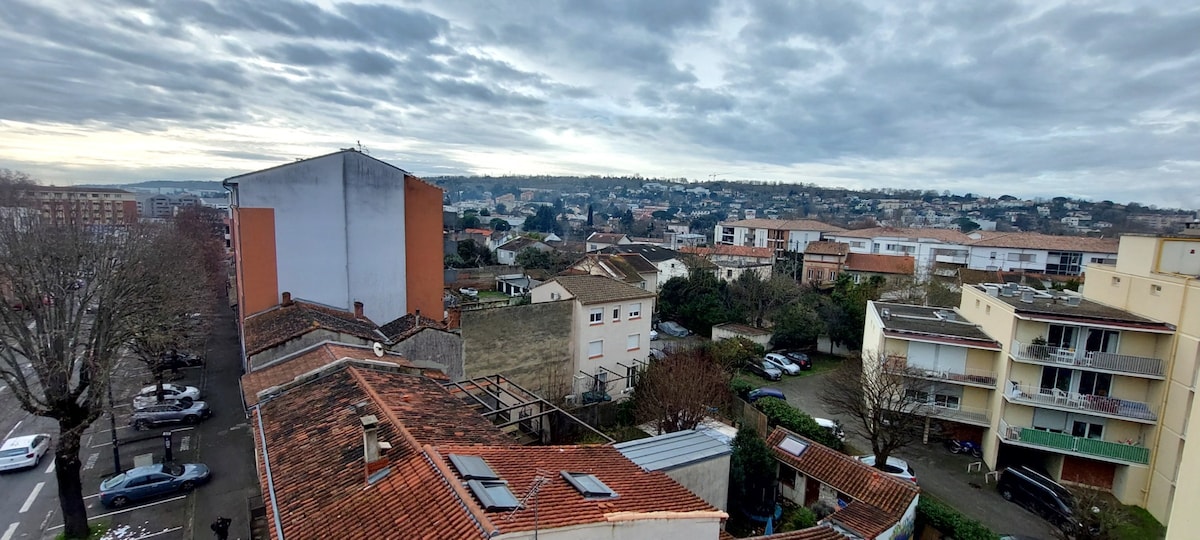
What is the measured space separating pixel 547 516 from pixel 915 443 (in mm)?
22903

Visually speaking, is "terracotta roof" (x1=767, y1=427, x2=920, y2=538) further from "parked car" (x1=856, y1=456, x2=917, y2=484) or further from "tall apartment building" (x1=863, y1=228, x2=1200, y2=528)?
"tall apartment building" (x1=863, y1=228, x2=1200, y2=528)

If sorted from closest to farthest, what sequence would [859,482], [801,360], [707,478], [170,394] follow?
[707,478] < [859,482] < [170,394] < [801,360]

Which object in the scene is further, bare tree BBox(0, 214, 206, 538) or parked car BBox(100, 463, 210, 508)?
parked car BBox(100, 463, 210, 508)

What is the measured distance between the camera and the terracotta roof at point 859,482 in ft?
45.5

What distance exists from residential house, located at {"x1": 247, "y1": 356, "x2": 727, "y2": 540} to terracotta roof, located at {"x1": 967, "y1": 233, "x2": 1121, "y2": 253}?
49.7 meters

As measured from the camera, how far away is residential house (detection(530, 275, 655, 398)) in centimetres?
2580

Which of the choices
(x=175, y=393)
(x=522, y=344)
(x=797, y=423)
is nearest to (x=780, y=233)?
(x=797, y=423)

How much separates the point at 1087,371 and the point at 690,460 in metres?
17.8

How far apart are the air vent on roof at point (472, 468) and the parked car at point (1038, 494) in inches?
749

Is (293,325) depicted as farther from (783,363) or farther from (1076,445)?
(1076,445)

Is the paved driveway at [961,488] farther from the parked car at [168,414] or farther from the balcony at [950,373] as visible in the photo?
the parked car at [168,414]

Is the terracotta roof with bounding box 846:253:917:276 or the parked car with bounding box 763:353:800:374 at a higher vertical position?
the terracotta roof with bounding box 846:253:917:276

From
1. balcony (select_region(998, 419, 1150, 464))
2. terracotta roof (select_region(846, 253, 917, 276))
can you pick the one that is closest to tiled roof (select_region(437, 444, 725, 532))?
balcony (select_region(998, 419, 1150, 464))

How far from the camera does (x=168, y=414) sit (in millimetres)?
22094
